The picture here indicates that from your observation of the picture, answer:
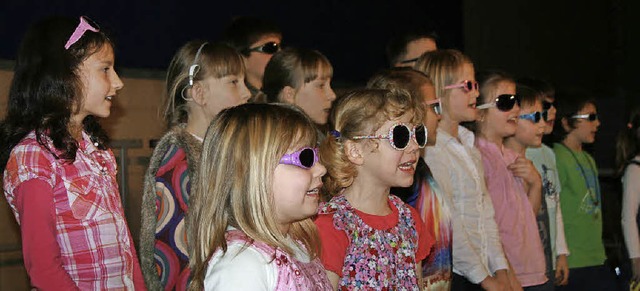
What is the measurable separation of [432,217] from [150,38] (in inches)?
88.2

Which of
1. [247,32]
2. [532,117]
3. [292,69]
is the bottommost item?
[532,117]

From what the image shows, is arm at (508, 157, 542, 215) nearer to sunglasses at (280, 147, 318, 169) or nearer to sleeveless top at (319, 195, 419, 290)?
sleeveless top at (319, 195, 419, 290)

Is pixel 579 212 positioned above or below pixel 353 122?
below

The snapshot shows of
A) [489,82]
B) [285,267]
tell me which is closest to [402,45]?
[489,82]

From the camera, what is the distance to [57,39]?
3.28 m

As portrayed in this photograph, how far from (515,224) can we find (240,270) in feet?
9.08

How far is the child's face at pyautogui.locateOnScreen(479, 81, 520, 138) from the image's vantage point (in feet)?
16.5

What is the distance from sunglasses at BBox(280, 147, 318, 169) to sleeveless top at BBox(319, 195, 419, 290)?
0.64 meters

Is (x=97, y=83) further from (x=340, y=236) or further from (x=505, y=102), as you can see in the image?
(x=505, y=102)

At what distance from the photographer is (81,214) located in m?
3.15

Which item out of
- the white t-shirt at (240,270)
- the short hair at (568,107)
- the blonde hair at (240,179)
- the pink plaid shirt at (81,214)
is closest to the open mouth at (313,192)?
the blonde hair at (240,179)

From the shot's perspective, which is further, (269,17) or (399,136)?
(269,17)

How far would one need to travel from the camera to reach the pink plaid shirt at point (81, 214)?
3090mm

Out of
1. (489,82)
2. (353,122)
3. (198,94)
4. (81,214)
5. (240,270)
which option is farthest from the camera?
(489,82)
